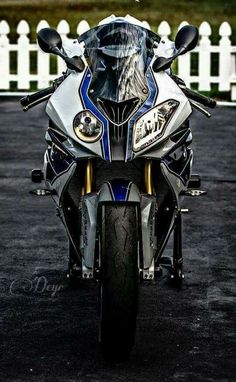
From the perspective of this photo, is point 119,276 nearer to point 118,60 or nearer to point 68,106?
point 68,106

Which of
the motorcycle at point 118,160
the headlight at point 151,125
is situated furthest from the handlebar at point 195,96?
the headlight at point 151,125

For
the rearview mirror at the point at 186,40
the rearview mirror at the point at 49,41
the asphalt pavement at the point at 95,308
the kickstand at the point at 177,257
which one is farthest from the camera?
the kickstand at the point at 177,257

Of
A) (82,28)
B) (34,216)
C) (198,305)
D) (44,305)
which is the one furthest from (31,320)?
(82,28)

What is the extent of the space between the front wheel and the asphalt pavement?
21 cm

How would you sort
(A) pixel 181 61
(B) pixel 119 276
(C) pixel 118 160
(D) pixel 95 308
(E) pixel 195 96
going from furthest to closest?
1. (A) pixel 181 61
2. (D) pixel 95 308
3. (E) pixel 195 96
4. (C) pixel 118 160
5. (B) pixel 119 276

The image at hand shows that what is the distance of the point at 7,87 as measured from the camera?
76.0 ft

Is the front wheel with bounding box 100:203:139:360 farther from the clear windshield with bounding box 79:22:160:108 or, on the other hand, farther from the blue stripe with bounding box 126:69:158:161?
the clear windshield with bounding box 79:22:160:108

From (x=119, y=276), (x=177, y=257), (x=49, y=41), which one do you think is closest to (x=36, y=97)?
(x=49, y=41)

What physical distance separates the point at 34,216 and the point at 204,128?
616 cm

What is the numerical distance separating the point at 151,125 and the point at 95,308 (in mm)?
1543

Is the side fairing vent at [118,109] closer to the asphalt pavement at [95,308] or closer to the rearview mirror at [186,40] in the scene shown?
the rearview mirror at [186,40]

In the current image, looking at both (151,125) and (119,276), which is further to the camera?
(151,125)

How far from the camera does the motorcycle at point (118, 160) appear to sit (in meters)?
7.34

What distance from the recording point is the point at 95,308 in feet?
28.9
